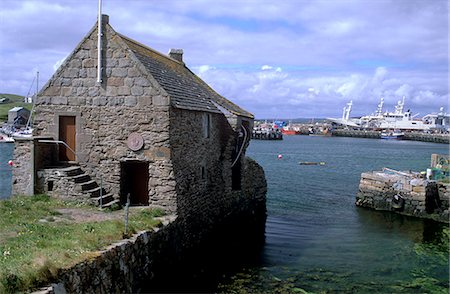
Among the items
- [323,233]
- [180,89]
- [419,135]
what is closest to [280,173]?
[323,233]

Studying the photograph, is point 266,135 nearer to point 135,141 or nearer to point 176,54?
point 176,54

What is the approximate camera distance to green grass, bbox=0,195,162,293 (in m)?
8.01

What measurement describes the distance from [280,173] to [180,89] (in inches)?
1262

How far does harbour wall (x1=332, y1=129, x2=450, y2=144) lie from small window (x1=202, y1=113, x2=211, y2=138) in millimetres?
126049

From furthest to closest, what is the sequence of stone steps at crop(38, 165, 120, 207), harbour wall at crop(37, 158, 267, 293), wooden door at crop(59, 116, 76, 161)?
wooden door at crop(59, 116, 76, 161), stone steps at crop(38, 165, 120, 207), harbour wall at crop(37, 158, 267, 293)

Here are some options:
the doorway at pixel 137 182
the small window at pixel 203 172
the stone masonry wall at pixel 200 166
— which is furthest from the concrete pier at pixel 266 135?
the doorway at pixel 137 182

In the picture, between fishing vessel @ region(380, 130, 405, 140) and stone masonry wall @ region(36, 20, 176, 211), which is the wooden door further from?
fishing vessel @ region(380, 130, 405, 140)

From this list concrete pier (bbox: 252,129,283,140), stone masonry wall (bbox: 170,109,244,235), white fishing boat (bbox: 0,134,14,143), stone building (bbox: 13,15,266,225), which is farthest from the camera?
concrete pier (bbox: 252,129,283,140)

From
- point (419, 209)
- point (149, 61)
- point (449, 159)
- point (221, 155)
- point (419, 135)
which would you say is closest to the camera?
point (149, 61)

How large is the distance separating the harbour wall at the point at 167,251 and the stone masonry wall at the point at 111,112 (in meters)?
1.66

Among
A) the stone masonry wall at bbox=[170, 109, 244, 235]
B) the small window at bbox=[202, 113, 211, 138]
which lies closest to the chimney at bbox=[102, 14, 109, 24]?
the stone masonry wall at bbox=[170, 109, 244, 235]

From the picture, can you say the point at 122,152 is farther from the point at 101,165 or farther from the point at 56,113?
the point at 56,113

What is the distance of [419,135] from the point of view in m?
147

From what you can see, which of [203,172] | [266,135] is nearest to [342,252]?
[203,172]
